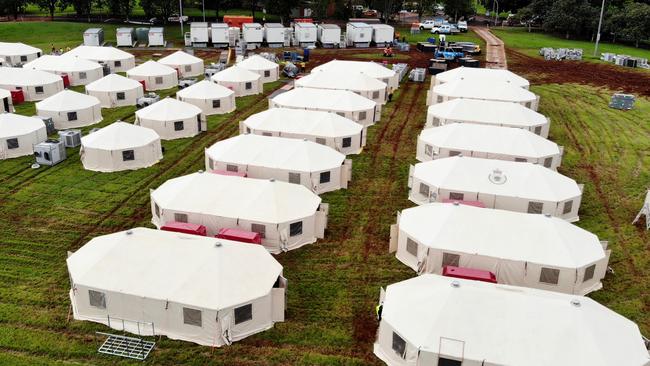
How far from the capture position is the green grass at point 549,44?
254ft

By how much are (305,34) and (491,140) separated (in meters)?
50.8

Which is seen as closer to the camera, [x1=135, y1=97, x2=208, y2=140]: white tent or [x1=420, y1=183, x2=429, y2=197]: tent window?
[x1=420, y1=183, x2=429, y2=197]: tent window

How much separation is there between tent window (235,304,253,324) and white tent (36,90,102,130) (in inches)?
1113

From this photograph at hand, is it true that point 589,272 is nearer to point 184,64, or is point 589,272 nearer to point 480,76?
point 480,76

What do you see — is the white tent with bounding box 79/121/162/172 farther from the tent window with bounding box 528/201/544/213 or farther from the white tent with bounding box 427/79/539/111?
the white tent with bounding box 427/79/539/111

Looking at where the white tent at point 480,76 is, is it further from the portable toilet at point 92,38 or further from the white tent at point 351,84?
the portable toilet at point 92,38

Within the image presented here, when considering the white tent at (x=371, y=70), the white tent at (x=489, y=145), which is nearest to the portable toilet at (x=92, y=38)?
the white tent at (x=371, y=70)

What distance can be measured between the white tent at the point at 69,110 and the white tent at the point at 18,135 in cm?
424

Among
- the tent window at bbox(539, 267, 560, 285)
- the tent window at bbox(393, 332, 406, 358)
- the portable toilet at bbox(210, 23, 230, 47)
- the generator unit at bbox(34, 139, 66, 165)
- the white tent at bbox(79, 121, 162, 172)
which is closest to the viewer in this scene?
the tent window at bbox(393, 332, 406, 358)

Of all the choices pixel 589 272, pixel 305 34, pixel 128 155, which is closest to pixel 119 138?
pixel 128 155

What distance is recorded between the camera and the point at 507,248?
2178 cm

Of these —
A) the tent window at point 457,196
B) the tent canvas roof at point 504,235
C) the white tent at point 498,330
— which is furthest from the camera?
the tent window at point 457,196

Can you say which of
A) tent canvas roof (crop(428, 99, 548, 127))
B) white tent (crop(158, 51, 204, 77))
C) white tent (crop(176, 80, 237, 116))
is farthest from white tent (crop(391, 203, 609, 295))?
white tent (crop(158, 51, 204, 77))

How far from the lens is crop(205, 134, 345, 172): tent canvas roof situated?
30016 millimetres
